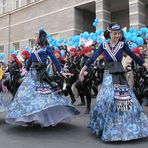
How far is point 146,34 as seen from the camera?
13695 millimetres

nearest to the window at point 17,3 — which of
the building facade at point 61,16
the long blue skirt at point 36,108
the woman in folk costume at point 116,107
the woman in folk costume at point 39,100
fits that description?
the building facade at point 61,16

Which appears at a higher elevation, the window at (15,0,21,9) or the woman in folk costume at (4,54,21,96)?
the window at (15,0,21,9)

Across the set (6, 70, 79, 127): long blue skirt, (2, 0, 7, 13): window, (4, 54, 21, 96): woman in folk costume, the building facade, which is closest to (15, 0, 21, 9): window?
the building facade

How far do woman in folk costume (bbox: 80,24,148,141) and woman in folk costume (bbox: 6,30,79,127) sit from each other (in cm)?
77

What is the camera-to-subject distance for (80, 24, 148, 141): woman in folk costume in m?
4.79

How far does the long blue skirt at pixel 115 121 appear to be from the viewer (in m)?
4.77

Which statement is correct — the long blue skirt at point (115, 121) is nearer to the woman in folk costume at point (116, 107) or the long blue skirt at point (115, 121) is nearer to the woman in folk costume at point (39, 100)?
the woman in folk costume at point (116, 107)

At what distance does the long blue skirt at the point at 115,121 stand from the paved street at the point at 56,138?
4.7 inches

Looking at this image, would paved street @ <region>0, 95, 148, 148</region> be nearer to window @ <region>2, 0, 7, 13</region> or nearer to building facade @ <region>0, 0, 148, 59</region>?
building facade @ <region>0, 0, 148, 59</region>

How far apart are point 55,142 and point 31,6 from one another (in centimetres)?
2268

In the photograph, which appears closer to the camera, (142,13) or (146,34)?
(146,34)

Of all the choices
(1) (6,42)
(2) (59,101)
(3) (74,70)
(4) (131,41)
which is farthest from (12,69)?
(1) (6,42)

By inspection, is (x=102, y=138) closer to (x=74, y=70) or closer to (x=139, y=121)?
(x=139, y=121)

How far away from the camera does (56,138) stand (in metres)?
5.18
